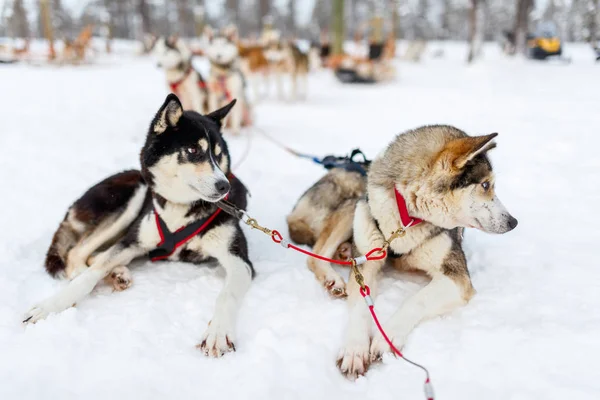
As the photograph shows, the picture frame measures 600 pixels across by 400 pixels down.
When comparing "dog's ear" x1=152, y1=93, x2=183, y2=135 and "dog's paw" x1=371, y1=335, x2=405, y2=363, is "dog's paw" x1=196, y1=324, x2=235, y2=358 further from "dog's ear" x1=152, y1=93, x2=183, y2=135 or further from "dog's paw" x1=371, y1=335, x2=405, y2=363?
"dog's ear" x1=152, y1=93, x2=183, y2=135

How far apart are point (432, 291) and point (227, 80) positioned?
16.7ft

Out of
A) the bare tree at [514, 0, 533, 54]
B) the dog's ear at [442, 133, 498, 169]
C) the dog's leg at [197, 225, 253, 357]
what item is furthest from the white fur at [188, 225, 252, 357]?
the bare tree at [514, 0, 533, 54]

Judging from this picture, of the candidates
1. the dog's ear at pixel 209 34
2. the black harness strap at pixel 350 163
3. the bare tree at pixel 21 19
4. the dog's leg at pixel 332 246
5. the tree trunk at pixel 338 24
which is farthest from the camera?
the bare tree at pixel 21 19

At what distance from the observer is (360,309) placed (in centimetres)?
197

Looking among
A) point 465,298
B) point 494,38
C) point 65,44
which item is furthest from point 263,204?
point 494,38

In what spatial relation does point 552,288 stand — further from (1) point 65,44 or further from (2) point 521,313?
(1) point 65,44

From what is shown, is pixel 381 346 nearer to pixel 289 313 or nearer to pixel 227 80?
pixel 289 313

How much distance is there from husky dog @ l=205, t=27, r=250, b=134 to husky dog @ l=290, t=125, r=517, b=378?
4.28 metres

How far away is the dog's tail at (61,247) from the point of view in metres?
2.38

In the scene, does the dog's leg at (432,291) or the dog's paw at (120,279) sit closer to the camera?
the dog's leg at (432,291)

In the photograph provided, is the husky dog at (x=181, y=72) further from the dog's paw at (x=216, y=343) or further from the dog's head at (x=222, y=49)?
the dog's paw at (x=216, y=343)

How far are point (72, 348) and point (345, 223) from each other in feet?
4.89

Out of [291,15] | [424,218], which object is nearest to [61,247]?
[424,218]

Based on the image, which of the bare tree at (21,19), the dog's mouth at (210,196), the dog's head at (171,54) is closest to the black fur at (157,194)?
the dog's mouth at (210,196)
